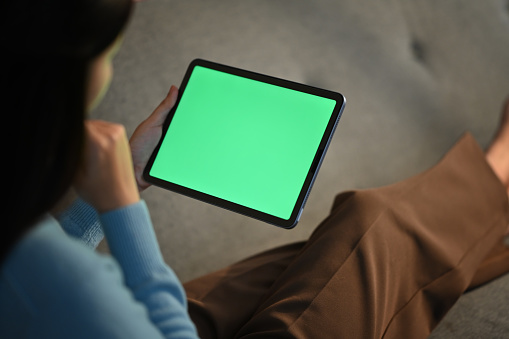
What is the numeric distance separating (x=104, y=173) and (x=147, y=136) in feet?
0.91

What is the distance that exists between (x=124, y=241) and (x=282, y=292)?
32 cm

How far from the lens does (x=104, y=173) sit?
1.89 ft

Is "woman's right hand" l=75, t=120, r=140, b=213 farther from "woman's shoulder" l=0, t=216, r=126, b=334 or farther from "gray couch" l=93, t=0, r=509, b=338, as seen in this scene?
"gray couch" l=93, t=0, r=509, b=338

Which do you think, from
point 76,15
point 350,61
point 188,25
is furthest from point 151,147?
point 350,61

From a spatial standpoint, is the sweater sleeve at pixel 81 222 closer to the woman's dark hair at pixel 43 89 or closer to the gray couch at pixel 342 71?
the woman's dark hair at pixel 43 89

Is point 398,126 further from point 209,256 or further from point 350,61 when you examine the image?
point 209,256

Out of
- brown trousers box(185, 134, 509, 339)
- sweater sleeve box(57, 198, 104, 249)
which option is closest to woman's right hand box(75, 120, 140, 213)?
sweater sleeve box(57, 198, 104, 249)

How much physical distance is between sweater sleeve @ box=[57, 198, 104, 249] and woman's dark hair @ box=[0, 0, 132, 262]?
0.27 m

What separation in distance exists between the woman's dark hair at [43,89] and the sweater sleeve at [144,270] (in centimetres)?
10

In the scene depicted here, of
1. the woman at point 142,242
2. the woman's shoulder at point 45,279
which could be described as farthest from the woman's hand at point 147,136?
the woman's shoulder at point 45,279

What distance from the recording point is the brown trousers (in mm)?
783

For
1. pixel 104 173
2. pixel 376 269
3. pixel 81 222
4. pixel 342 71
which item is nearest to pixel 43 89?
pixel 104 173

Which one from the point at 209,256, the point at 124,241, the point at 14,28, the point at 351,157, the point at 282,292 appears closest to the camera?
the point at 14,28

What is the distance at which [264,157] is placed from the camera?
0.83 metres
